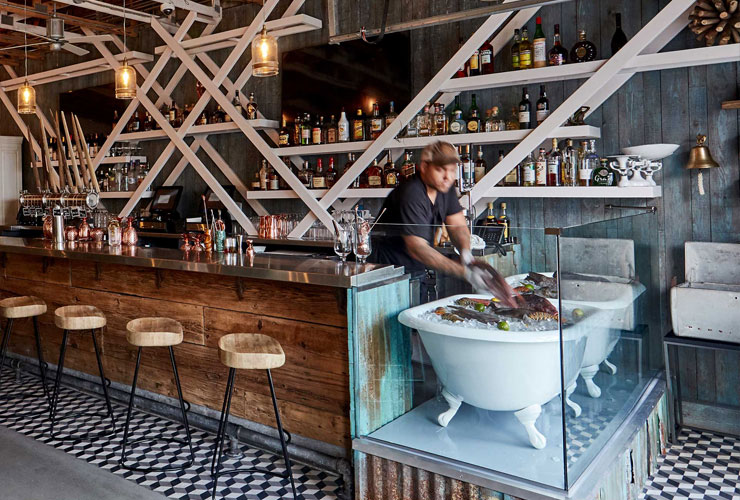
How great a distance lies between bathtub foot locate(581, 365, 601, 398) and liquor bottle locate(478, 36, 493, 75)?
2.24 metres

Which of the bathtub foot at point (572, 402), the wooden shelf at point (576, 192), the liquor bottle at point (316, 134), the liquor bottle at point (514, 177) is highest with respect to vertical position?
the liquor bottle at point (316, 134)

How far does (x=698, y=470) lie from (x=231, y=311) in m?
2.31

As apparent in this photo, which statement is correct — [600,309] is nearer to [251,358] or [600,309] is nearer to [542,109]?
[251,358]

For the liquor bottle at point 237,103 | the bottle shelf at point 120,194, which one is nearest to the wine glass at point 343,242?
the liquor bottle at point 237,103

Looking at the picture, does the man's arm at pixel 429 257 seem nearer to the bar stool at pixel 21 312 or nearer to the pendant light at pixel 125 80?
the bar stool at pixel 21 312

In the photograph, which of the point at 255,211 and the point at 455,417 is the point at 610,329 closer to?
the point at 455,417

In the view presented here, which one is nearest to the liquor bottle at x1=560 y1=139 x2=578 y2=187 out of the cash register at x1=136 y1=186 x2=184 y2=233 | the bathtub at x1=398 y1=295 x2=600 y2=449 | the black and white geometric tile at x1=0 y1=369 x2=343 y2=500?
the bathtub at x1=398 y1=295 x2=600 y2=449

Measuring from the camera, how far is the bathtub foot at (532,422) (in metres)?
2.12

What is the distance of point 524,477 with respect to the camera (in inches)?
83.3

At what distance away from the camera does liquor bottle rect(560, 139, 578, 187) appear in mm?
3561

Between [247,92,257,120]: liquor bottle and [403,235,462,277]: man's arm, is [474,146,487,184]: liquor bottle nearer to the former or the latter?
[403,235,462,277]: man's arm

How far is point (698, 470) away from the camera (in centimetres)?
Answer: 290

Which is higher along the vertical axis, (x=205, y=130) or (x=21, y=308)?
(x=205, y=130)

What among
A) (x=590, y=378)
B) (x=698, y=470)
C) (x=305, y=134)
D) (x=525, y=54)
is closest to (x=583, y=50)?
(x=525, y=54)
